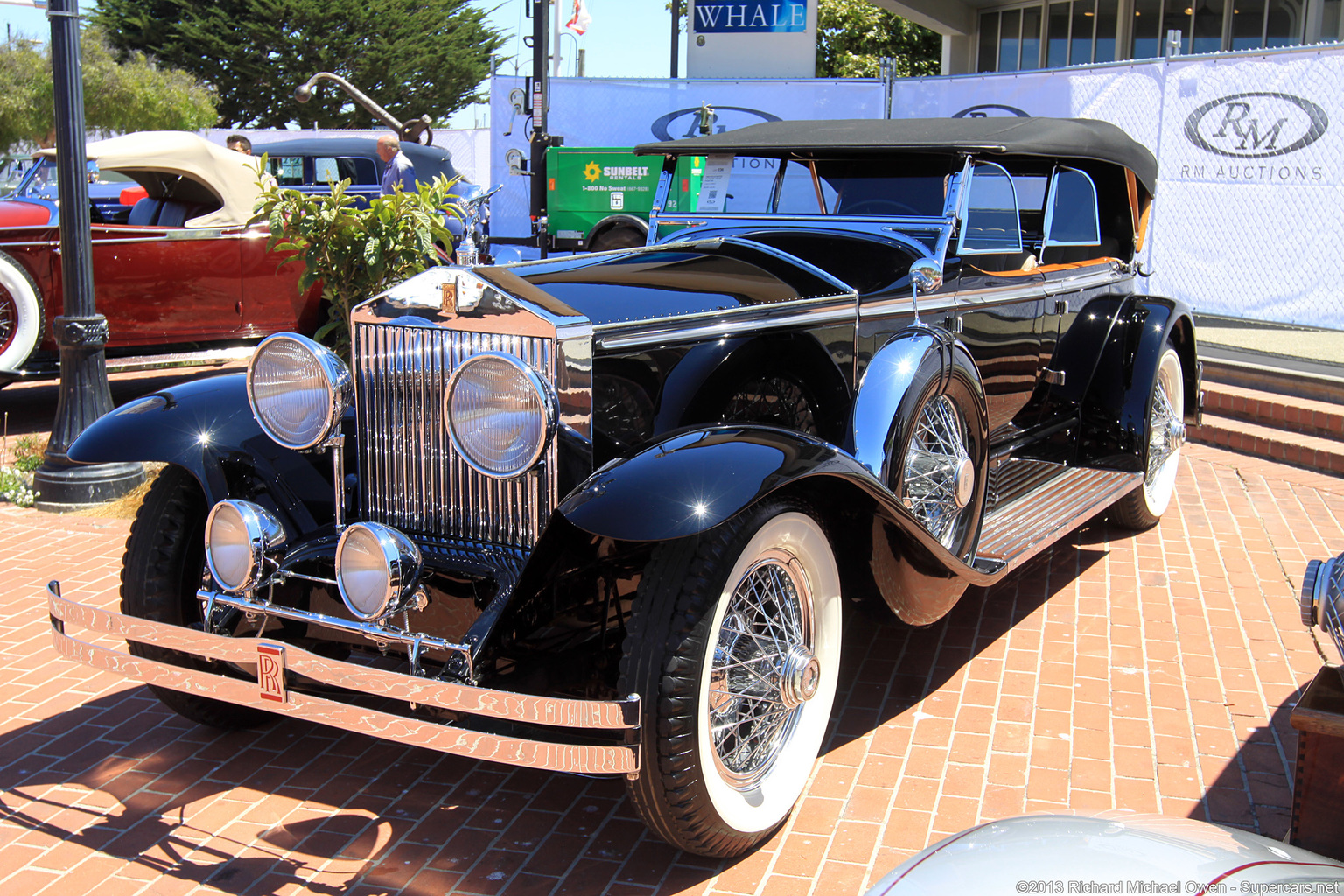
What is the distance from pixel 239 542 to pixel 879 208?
2.58 meters

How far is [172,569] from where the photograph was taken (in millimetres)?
2973

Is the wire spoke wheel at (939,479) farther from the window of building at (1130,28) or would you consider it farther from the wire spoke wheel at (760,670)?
the window of building at (1130,28)

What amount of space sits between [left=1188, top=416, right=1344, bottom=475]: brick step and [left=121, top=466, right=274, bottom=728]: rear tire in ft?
19.3

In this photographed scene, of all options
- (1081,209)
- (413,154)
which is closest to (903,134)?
(1081,209)

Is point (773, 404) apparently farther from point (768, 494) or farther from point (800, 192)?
point (800, 192)

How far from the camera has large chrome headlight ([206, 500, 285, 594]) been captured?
2631mm

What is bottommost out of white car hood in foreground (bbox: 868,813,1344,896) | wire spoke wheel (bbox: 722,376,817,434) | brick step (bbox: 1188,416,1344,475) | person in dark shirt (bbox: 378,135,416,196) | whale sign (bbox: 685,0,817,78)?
brick step (bbox: 1188,416,1344,475)

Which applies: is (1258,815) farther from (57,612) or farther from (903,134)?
(57,612)

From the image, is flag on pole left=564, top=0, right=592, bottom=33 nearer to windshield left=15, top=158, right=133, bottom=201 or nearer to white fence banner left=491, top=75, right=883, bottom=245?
white fence banner left=491, top=75, right=883, bottom=245

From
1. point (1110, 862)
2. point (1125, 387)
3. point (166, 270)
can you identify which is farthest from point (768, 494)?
point (166, 270)

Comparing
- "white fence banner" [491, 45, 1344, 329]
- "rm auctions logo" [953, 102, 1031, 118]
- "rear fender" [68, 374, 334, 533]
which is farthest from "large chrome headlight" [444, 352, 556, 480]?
"rm auctions logo" [953, 102, 1031, 118]

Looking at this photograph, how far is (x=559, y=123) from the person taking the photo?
13555mm

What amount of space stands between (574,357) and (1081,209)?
11.0 feet

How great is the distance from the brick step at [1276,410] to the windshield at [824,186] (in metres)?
3.89
